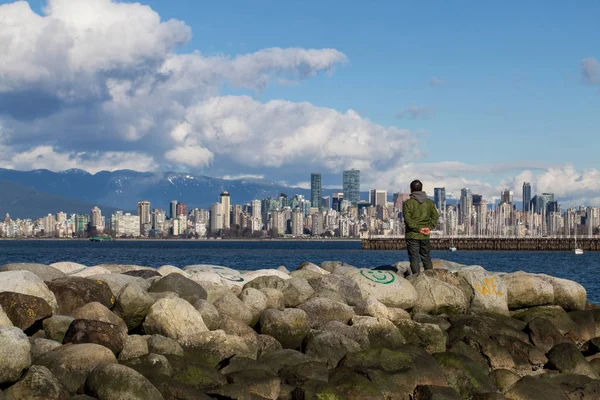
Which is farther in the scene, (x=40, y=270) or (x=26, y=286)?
(x=40, y=270)

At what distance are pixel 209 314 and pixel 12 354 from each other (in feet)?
13.7

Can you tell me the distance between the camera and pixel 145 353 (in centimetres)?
1414

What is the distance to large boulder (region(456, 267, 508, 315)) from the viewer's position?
785 inches

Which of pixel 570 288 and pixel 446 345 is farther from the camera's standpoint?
pixel 570 288

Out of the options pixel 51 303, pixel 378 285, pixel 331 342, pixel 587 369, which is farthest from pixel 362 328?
pixel 51 303

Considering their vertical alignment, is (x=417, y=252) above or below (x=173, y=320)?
above

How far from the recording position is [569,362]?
16.3m

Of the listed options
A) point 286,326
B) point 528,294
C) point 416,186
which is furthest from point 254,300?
point 528,294

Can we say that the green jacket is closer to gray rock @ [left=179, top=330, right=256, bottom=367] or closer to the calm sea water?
gray rock @ [left=179, top=330, right=256, bottom=367]

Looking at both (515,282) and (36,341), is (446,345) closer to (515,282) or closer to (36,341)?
(515,282)

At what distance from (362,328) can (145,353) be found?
428cm

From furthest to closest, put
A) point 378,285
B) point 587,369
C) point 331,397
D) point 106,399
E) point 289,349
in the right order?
1. point 378,285
2. point 587,369
3. point 289,349
4. point 331,397
5. point 106,399

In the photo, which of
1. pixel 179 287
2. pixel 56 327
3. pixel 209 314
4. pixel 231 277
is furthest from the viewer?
pixel 231 277

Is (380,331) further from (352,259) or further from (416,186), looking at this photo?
(352,259)
